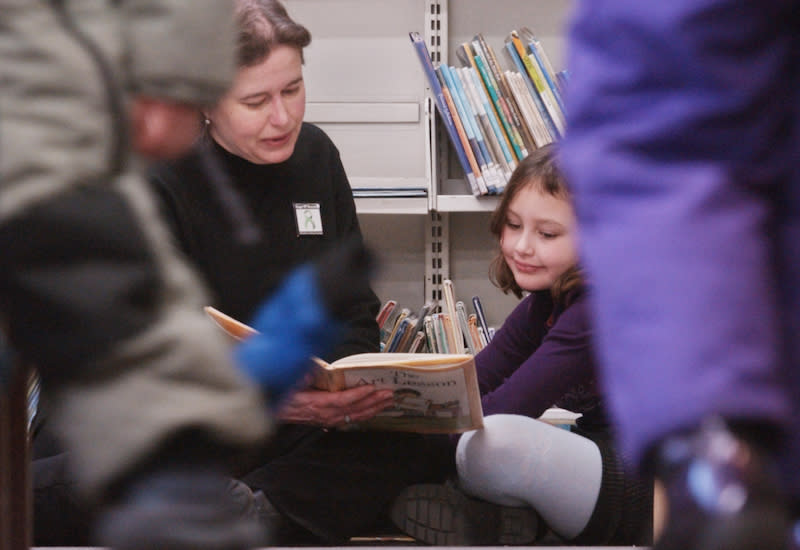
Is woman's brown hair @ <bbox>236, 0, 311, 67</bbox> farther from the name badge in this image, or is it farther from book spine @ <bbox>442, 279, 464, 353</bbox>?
book spine @ <bbox>442, 279, 464, 353</bbox>

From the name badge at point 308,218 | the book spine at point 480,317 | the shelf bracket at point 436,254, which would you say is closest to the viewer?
the name badge at point 308,218

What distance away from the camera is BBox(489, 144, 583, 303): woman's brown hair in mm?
1684

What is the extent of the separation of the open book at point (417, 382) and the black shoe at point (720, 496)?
830 mm

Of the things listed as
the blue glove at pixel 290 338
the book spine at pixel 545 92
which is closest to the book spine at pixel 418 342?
the book spine at pixel 545 92

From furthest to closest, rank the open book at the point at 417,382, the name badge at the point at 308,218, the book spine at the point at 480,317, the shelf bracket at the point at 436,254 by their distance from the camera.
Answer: the shelf bracket at the point at 436,254, the book spine at the point at 480,317, the name badge at the point at 308,218, the open book at the point at 417,382

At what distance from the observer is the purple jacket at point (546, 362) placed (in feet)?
5.20

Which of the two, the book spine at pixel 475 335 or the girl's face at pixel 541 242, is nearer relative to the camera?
the girl's face at pixel 541 242

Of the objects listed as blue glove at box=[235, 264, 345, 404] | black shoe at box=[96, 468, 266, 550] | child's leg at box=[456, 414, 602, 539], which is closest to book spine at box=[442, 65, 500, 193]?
child's leg at box=[456, 414, 602, 539]

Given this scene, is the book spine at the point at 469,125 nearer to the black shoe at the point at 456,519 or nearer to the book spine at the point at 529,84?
the book spine at the point at 529,84

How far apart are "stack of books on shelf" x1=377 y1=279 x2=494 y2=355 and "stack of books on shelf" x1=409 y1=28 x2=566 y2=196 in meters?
0.30

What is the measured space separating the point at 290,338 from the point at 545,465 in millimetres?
937

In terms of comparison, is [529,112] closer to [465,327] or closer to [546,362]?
[465,327]

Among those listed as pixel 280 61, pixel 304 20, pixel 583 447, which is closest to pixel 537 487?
pixel 583 447

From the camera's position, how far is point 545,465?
5.05ft
